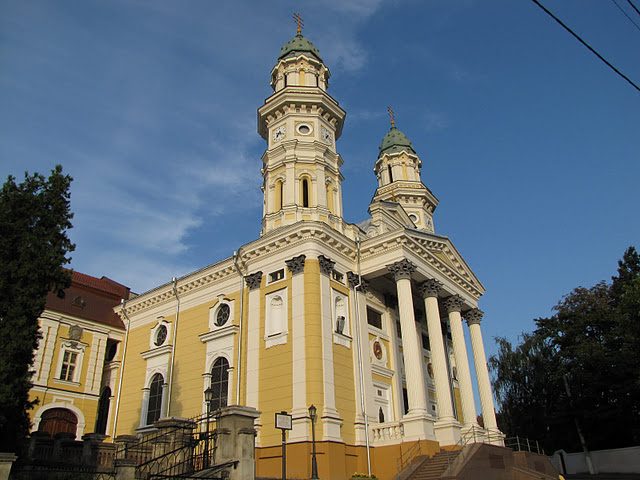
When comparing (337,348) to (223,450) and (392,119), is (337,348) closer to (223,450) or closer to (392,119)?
(223,450)

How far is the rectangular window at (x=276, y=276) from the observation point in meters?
25.2

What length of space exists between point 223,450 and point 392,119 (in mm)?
37366

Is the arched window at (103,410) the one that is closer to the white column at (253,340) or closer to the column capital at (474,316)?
the white column at (253,340)

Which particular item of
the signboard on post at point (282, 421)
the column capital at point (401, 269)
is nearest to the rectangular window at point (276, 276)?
the column capital at point (401, 269)

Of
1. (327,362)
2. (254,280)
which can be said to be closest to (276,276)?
(254,280)

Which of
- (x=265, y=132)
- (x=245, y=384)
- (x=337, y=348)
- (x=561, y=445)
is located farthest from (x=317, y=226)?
(x=561, y=445)

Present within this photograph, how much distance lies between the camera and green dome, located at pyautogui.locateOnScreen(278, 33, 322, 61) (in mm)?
33250

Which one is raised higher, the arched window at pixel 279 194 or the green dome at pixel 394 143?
the green dome at pixel 394 143

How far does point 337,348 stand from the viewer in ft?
76.8

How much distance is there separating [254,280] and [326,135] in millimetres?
10303

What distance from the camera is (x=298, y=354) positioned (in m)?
22.3

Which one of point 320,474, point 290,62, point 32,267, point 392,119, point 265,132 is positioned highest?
point 392,119

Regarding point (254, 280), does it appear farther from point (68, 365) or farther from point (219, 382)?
point (68, 365)

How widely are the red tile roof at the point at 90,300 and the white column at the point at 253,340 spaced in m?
12.7
